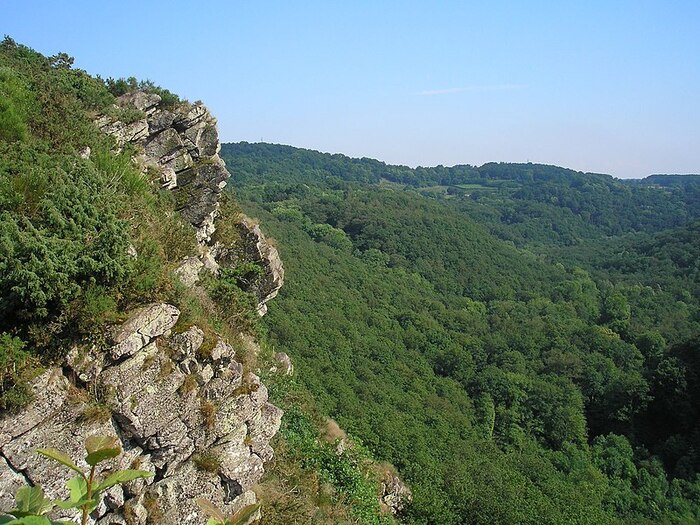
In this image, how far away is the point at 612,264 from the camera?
106625 mm

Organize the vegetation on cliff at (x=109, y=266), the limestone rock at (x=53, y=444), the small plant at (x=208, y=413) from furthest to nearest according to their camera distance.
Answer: the small plant at (x=208, y=413), the vegetation on cliff at (x=109, y=266), the limestone rock at (x=53, y=444)

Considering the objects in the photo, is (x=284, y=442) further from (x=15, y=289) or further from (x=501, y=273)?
(x=501, y=273)

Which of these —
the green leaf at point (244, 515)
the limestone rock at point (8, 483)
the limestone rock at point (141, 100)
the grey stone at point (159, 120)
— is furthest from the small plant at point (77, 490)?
the limestone rock at point (141, 100)

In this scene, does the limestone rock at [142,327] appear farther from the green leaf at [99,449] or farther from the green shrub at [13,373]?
the green leaf at [99,449]

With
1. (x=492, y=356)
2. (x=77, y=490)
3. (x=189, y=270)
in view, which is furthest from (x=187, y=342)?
(x=492, y=356)

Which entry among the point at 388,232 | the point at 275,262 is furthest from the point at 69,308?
the point at 388,232

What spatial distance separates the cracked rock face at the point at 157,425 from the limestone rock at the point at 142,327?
0.05ft

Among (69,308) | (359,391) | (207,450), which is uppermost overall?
(69,308)

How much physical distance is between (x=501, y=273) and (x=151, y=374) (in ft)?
283

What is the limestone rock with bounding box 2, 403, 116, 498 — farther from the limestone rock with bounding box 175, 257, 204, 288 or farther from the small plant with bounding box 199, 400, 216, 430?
the limestone rock with bounding box 175, 257, 204, 288

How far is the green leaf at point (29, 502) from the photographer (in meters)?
1.95

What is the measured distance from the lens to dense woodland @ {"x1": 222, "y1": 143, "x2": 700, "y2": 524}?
28.0m

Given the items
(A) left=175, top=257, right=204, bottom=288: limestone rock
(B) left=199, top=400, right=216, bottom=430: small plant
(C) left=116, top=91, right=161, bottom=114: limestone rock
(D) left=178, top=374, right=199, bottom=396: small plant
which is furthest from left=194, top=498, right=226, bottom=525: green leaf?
(C) left=116, top=91, right=161, bottom=114: limestone rock

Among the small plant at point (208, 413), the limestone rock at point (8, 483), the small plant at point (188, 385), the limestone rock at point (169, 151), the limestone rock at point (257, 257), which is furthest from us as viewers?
the limestone rock at point (257, 257)
